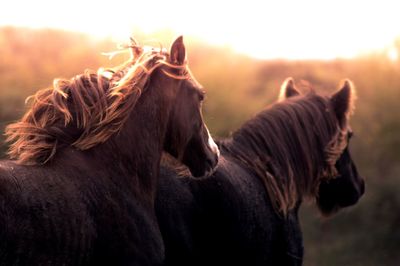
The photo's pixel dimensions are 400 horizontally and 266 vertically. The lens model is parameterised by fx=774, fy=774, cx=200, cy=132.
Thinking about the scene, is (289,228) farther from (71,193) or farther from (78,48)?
(78,48)

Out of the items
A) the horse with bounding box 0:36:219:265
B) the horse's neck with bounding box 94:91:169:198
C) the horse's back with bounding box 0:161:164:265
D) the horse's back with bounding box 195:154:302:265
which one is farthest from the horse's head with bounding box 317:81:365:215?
the horse's back with bounding box 0:161:164:265

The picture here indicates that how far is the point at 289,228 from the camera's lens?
5.73 meters

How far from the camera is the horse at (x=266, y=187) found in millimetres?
4910

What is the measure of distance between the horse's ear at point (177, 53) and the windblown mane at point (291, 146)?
5.12 ft

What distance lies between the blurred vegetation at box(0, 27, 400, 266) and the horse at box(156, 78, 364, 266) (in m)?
4.94

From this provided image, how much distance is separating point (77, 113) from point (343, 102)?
3.23 m

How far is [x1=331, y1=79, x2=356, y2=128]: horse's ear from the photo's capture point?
6.65m

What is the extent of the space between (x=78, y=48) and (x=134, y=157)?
28.1 ft

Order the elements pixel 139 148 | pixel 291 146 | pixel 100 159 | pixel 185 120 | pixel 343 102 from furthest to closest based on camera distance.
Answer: pixel 343 102 < pixel 291 146 < pixel 185 120 < pixel 139 148 < pixel 100 159

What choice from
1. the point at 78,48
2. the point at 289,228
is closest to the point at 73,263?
the point at 289,228

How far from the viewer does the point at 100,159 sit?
402 centimetres

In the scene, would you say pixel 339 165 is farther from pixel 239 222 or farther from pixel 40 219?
pixel 40 219

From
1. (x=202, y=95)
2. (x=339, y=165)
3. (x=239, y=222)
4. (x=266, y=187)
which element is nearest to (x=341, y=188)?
(x=339, y=165)

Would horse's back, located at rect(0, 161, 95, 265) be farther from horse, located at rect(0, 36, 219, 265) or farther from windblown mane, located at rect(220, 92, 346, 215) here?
windblown mane, located at rect(220, 92, 346, 215)
